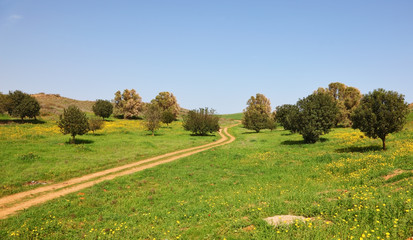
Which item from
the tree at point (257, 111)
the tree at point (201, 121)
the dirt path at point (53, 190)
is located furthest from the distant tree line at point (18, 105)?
the tree at point (257, 111)

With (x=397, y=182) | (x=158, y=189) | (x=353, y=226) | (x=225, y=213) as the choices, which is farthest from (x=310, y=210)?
(x=158, y=189)

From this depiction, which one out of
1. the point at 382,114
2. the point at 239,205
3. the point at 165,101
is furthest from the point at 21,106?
the point at 382,114

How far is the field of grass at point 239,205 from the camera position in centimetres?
752

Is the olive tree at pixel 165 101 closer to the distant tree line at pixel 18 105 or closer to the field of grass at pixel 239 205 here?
the distant tree line at pixel 18 105

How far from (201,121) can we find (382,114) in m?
40.5

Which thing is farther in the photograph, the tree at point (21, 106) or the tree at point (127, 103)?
the tree at point (127, 103)

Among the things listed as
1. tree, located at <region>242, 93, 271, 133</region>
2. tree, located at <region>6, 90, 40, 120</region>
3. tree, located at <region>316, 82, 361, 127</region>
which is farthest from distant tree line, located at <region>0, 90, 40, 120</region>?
tree, located at <region>316, 82, 361, 127</region>

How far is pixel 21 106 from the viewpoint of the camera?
53.4 meters

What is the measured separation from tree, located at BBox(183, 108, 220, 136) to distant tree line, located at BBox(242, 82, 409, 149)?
12.7m

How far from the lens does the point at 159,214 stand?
37.4ft

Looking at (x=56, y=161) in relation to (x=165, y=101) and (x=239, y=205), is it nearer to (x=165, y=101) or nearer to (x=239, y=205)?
(x=239, y=205)

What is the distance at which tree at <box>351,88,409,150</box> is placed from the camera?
2209 centimetres

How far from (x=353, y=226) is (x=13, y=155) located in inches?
1230

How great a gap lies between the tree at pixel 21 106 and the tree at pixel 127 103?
32060 mm
